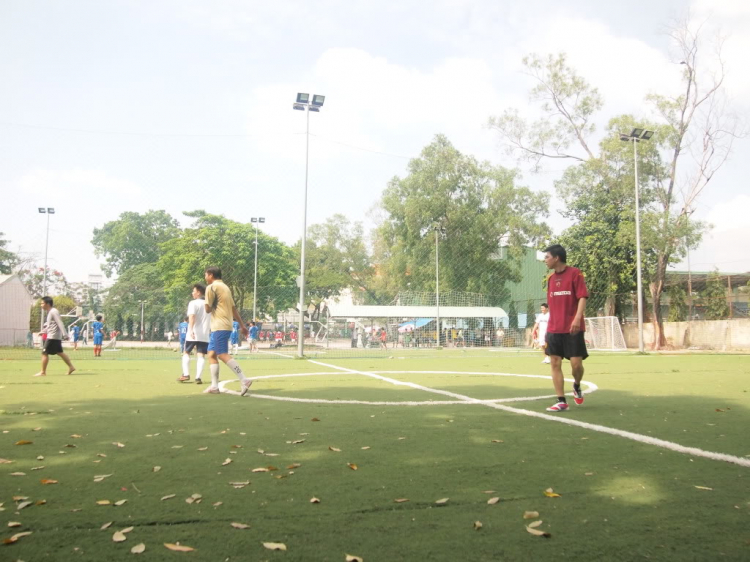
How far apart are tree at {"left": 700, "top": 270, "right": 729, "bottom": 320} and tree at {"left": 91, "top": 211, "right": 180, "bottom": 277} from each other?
67182mm

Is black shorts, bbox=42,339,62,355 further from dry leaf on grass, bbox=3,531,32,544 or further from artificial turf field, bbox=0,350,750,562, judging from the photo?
dry leaf on grass, bbox=3,531,32,544

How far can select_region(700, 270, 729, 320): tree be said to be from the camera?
3588cm

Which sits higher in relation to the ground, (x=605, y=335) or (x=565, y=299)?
(x=565, y=299)

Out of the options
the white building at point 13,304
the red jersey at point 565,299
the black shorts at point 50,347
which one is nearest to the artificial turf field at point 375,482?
the red jersey at point 565,299

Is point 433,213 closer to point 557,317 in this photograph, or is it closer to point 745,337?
point 745,337

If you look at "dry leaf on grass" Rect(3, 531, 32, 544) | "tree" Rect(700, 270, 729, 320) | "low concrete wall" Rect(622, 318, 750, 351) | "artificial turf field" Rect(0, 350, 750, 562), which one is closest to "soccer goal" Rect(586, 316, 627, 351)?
"low concrete wall" Rect(622, 318, 750, 351)

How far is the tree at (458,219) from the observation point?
145 feet

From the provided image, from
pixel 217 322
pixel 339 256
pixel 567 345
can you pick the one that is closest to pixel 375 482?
pixel 567 345

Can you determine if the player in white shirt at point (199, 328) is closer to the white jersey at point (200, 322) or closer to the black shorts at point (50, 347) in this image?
the white jersey at point (200, 322)

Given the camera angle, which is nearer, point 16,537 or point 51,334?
point 16,537

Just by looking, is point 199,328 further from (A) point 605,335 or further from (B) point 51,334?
(A) point 605,335

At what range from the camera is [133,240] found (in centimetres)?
8231

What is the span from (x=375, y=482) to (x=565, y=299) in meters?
4.23

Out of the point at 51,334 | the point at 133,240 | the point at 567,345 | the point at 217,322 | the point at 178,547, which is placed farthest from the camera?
the point at 133,240
